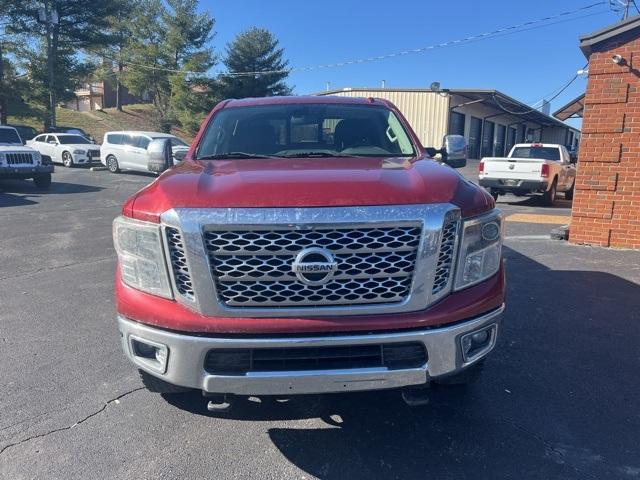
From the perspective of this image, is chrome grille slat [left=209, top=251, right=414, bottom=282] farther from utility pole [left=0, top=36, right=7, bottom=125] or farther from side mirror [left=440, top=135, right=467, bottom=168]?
utility pole [left=0, top=36, right=7, bottom=125]

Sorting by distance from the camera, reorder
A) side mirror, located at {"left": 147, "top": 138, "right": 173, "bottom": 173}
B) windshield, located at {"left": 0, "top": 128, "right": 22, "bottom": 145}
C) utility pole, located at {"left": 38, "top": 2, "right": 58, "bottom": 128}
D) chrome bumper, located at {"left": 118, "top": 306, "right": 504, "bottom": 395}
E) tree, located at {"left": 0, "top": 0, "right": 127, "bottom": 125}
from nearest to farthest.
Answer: chrome bumper, located at {"left": 118, "top": 306, "right": 504, "bottom": 395}
side mirror, located at {"left": 147, "top": 138, "right": 173, "bottom": 173}
windshield, located at {"left": 0, "top": 128, "right": 22, "bottom": 145}
utility pole, located at {"left": 38, "top": 2, "right": 58, "bottom": 128}
tree, located at {"left": 0, "top": 0, "right": 127, "bottom": 125}

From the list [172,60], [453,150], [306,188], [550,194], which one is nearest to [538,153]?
[550,194]

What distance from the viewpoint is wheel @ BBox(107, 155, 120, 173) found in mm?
22208

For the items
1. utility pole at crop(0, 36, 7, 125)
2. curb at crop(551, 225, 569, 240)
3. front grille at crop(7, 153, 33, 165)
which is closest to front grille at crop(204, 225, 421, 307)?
curb at crop(551, 225, 569, 240)

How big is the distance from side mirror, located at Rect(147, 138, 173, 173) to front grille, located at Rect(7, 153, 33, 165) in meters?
12.4

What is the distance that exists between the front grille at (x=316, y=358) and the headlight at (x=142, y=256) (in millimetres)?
422

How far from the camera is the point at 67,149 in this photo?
23.4 meters

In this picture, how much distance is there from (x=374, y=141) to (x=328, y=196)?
5.73 feet

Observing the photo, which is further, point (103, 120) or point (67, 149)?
point (103, 120)

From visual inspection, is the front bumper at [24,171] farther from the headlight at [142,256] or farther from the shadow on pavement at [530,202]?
the headlight at [142,256]

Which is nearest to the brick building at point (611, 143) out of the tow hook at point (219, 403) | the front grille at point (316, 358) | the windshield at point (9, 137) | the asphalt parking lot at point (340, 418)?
the asphalt parking lot at point (340, 418)

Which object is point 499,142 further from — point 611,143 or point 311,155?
point 311,155

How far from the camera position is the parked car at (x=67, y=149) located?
2338 cm

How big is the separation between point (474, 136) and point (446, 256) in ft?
105
